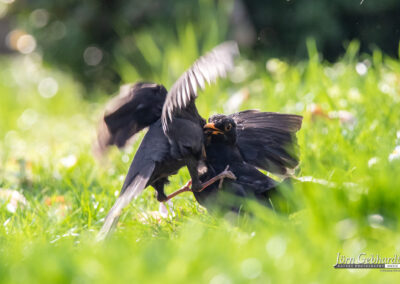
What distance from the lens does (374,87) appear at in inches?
160

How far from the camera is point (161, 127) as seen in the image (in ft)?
9.32

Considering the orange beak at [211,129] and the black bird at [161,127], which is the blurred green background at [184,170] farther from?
the orange beak at [211,129]

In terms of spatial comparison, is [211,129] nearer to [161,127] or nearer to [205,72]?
[161,127]

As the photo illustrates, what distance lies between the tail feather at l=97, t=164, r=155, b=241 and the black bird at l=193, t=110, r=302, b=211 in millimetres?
356

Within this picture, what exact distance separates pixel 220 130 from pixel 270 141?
376 mm

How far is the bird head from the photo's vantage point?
2855 millimetres

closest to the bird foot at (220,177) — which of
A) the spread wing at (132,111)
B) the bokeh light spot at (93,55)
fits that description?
the spread wing at (132,111)

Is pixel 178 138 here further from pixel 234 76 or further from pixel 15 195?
pixel 234 76

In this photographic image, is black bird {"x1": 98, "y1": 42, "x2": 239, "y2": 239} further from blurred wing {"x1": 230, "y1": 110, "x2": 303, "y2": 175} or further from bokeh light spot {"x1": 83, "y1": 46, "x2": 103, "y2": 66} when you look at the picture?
bokeh light spot {"x1": 83, "y1": 46, "x2": 103, "y2": 66}

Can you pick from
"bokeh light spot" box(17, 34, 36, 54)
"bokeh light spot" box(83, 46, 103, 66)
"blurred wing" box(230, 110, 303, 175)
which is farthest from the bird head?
"bokeh light spot" box(17, 34, 36, 54)

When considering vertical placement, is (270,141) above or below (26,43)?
below

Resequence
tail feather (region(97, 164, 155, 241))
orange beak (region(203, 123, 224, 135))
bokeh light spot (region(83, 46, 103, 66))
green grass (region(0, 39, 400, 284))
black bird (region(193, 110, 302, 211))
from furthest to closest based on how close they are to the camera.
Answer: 1. bokeh light spot (region(83, 46, 103, 66))
2. orange beak (region(203, 123, 224, 135))
3. black bird (region(193, 110, 302, 211))
4. tail feather (region(97, 164, 155, 241))
5. green grass (region(0, 39, 400, 284))

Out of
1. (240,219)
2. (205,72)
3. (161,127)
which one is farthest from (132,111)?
(240,219)

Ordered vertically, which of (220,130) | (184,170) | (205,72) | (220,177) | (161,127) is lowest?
(184,170)
